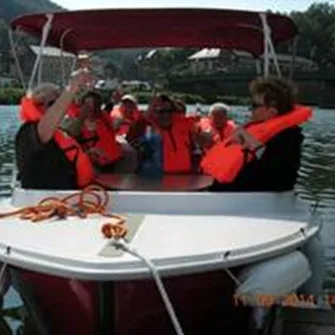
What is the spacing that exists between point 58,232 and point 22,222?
503mm

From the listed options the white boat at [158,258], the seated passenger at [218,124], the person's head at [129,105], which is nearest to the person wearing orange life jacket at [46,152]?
the white boat at [158,258]

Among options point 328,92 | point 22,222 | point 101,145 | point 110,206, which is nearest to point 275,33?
point 101,145

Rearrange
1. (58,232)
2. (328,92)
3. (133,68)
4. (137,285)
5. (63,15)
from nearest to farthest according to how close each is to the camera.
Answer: (137,285)
(58,232)
(63,15)
(133,68)
(328,92)

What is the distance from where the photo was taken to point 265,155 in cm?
627

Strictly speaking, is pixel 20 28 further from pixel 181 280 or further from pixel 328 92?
pixel 328 92

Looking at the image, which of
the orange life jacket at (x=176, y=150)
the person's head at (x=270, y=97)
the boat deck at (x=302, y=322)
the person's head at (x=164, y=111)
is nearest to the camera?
the boat deck at (x=302, y=322)

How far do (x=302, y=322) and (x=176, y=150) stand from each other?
8.38 feet

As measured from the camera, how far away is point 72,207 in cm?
594

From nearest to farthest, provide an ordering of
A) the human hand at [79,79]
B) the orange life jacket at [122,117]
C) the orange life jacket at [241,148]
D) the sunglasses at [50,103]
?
the human hand at [79,79], the orange life jacket at [241,148], the sunglasses at [50,103], the orange life jacket at [122,117]

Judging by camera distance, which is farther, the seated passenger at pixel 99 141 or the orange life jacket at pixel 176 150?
the seated passenger at pixel 99 141

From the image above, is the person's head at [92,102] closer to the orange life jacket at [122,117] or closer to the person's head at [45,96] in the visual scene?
the person's head at [45,96]

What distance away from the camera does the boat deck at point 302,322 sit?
5422 millimetres

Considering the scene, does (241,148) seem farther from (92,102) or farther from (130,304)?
(92,102)

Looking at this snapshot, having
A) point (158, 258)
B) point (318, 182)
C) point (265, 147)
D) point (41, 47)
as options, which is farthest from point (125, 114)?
point (318, 182)
